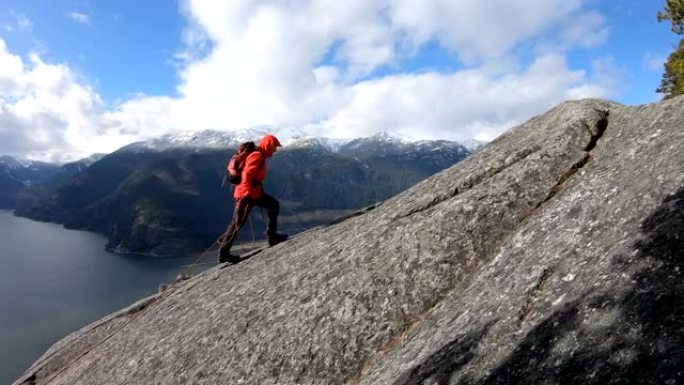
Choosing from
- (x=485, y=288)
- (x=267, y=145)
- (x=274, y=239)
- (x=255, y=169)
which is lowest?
(x=485, y=288)

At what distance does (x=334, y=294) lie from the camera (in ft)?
42.1

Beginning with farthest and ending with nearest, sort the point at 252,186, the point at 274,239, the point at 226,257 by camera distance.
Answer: the point at 274,239 < the point at 226,257 < the point at 252,186

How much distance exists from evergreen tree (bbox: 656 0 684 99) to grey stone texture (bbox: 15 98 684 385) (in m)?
35.6

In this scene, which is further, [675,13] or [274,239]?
[675,13]

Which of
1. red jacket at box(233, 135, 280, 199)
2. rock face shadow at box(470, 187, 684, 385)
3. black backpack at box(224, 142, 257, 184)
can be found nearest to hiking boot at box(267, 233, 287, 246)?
red jacket at box(233, 135, 280, 199)

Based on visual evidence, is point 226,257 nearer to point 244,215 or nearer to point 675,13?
point 244,215

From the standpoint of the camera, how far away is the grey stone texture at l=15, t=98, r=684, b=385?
771cm

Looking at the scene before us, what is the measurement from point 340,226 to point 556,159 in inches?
312

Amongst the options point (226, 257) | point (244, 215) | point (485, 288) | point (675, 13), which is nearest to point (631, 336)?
point (485, 288)

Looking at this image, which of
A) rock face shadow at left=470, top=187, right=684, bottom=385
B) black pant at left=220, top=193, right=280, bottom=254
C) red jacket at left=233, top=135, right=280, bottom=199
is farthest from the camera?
black pant at left=220, top=193, right=280, bottom=254

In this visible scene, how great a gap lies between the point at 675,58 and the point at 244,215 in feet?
170

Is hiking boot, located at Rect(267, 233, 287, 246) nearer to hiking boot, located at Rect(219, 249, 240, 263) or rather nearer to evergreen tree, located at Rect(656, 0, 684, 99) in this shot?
hiking boot, located at Rect(219, 249, 240, 263)

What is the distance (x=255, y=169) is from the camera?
19.0 meters

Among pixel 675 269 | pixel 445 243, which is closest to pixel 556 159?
pixel 445 243
